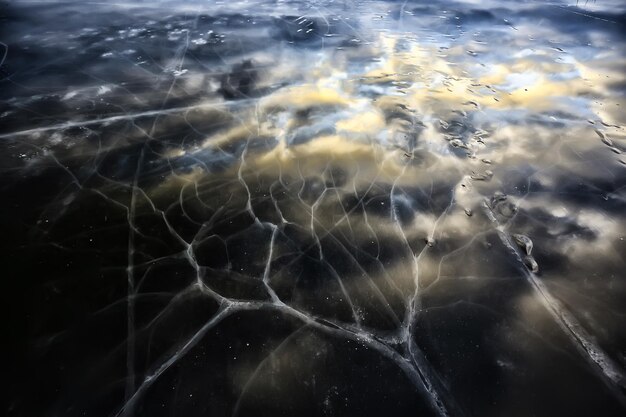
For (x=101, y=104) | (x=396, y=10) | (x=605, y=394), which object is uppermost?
(x=396, y=10)

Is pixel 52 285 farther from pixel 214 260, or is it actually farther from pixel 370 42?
pixel 370 42

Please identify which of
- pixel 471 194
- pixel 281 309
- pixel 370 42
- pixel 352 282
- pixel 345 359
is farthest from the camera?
pixel 370 42

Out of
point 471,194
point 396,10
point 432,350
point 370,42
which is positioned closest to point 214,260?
point 432,350

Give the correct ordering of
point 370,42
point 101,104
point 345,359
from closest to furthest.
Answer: point 345,359, point 101,104, point 370,42

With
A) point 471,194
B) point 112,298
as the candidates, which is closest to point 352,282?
point 471,194

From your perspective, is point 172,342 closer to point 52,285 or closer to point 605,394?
point 52,285

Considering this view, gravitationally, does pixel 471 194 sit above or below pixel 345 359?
above

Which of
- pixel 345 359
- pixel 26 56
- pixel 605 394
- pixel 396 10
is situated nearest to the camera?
pixel 605 394

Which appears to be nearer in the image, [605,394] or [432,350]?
[605,394]

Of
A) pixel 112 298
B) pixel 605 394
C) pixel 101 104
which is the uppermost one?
pixel 101 104
